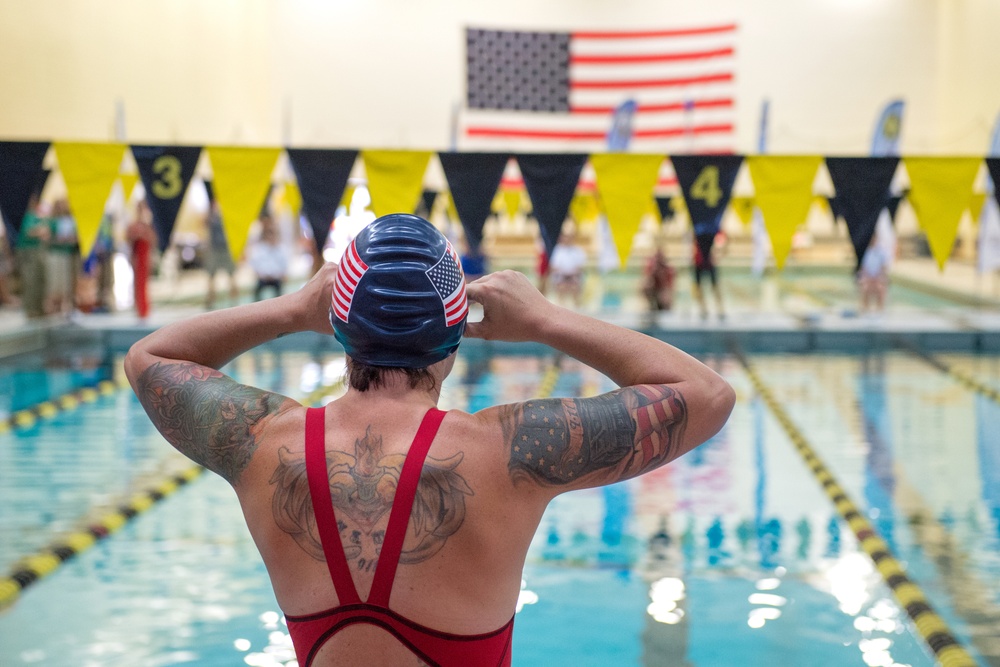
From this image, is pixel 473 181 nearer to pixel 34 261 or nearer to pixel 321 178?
pixel 321 178

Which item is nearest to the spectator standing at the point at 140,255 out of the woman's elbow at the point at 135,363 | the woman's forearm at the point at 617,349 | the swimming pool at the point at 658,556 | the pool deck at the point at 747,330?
the pool deck at the point at 747,330

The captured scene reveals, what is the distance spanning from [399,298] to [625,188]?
607 cm

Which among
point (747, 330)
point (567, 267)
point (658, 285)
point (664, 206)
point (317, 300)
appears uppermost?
point (317, 300)

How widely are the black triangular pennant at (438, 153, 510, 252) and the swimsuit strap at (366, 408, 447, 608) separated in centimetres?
543

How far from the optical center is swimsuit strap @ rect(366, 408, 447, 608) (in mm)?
1268

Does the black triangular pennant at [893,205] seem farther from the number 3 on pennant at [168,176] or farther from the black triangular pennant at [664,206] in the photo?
the number 3 on pennant at [168,176]

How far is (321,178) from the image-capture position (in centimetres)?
677

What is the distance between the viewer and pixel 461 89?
24375 millimetres

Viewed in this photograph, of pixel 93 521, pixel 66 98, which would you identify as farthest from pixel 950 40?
pixel 93 521

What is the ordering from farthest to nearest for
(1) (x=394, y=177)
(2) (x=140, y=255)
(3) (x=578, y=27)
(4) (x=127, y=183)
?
(3) (x=578, y=27) < (4) (x=127, y=183) < (2) (x=140, y=255) < (1) (x=394, y=177)

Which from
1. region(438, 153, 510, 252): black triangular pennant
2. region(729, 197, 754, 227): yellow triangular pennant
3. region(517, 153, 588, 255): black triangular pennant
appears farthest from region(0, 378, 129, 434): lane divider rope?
region(729, 197, 754, 227): yellow triangular pennant

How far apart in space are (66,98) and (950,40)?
18295mm

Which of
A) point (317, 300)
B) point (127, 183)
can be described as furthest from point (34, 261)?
point (317, 300)

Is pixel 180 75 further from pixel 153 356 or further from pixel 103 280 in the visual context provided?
pixel 153 356
